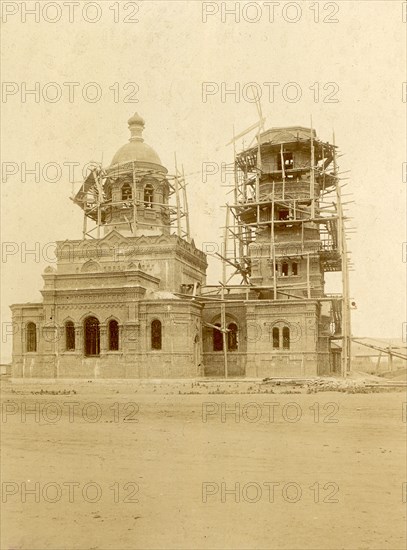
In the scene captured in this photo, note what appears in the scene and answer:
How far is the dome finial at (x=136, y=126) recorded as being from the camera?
40719mm

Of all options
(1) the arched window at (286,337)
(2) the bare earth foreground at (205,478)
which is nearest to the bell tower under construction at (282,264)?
(1) the arched window at (286,337)

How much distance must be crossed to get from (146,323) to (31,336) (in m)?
6.59

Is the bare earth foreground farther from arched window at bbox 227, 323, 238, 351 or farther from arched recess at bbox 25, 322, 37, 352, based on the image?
arched window at bbox 227, 323, 238, 351

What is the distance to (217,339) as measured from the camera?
36375 mm

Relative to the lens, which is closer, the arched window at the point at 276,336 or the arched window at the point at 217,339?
the arched window at the point at 276,336

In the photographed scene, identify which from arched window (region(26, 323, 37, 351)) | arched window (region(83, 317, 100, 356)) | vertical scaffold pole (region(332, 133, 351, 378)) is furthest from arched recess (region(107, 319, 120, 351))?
vertical scaffold pole (region(332, 133, 351, 378))

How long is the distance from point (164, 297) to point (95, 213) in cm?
1046

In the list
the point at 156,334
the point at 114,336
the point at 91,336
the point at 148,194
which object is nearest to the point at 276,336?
the point at 156,334

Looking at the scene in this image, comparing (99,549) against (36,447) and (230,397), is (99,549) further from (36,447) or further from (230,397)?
(230,397)

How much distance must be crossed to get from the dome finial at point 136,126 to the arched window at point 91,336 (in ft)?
43.9

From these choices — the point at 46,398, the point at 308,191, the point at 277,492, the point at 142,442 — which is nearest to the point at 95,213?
the point at 308,191

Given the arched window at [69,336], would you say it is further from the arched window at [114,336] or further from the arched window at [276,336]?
the arched window at [276,336]

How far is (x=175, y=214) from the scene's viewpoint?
134 feet

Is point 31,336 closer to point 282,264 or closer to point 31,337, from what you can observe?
point 31,337
